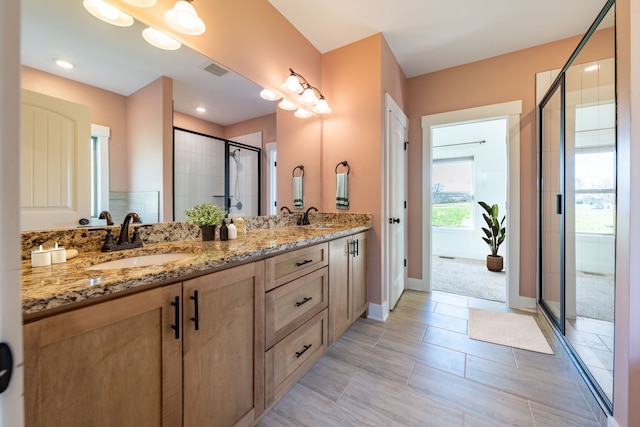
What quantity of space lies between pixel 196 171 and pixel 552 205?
3.02 meters

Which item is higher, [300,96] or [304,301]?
[300,96]

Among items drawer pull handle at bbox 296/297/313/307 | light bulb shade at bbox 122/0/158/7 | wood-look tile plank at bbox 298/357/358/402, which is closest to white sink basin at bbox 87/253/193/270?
drawer pull handle at bbox 296/297/313/307

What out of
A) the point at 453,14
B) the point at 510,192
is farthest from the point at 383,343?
the point at 453,14

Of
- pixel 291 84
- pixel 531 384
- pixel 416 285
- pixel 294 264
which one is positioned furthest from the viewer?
pixel 416 285

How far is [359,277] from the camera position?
2176mm

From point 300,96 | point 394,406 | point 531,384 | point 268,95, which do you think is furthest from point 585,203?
point 268,95

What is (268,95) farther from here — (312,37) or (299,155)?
(312,37)

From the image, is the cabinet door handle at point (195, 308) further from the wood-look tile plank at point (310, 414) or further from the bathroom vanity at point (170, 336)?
the wood-look tile plank at point (310, 414)

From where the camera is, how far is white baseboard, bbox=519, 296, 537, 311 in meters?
2.54

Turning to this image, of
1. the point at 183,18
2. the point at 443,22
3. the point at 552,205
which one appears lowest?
the point at 552,205

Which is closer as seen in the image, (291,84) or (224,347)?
(224,347)

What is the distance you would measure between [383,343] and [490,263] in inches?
114

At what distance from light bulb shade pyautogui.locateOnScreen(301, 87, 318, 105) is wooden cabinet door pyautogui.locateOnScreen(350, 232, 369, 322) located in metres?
1.31

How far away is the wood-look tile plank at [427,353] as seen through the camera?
1.68 m
